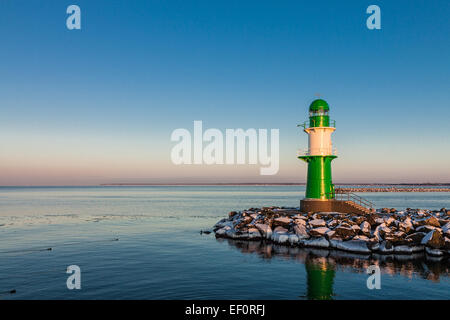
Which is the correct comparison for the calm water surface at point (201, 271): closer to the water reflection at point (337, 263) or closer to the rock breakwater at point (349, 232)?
the water reflection at point (337, 263)

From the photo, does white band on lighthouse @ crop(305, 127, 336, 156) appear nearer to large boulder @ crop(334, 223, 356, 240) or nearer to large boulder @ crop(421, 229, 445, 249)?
large boulder @ crop(334, 223, 356, 240)

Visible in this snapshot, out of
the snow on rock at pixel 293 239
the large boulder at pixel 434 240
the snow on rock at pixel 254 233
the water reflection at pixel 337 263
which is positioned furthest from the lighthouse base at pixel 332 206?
the water reflection at pixel 337 263

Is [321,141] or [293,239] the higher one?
[321,141]

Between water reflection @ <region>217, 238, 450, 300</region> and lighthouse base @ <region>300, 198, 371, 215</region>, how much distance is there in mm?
7131

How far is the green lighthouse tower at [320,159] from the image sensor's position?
27.1 m

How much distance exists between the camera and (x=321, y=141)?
2716 centimetres

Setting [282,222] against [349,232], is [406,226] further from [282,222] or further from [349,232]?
[282,222]

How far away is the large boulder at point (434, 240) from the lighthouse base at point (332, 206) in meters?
6.78

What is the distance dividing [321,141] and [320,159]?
1486 millimetres

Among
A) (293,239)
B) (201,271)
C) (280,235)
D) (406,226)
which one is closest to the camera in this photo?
(201,271)

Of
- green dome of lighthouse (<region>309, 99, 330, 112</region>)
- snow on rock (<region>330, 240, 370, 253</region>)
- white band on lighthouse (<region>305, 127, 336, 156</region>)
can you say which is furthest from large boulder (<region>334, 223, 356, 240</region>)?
green dome of lighthouse (<region>309, 99, 330, 112</region>)

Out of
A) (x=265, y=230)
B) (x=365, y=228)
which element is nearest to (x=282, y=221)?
(x=265, y=230)

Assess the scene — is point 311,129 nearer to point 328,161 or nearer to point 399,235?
point 328,161
